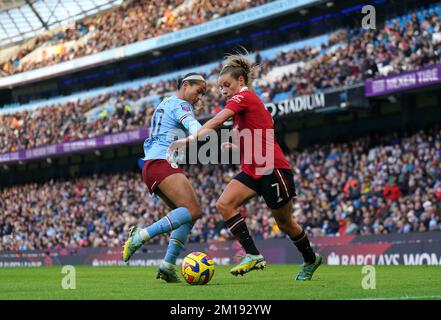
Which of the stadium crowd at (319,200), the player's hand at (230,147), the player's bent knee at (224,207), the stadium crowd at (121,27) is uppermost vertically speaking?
the stadium crowd at (121,27)

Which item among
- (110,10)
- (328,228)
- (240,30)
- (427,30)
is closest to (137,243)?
(328,228)

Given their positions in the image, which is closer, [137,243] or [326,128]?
[137,243]

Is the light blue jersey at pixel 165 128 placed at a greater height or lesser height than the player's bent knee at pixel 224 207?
greater

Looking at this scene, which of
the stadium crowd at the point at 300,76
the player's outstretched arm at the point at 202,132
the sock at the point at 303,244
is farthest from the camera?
the stadium crowd at the point at 300,76

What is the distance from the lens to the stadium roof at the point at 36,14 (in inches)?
2053

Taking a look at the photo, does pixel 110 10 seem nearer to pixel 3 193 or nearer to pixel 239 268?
pixel 3 193

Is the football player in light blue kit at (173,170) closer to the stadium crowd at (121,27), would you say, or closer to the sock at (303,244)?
the sock at (303,244)

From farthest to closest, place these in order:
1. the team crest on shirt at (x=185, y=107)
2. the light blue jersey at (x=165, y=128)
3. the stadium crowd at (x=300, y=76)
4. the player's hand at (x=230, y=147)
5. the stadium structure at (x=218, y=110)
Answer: the stadium crowd at (x=300, y=76)
the stadium structure at (x=218, y=110)
the light blue jersey at (x=165, y=128)
the team crest on shirt at (x=185, y=107)
the player's hand at (x=230, y=147)

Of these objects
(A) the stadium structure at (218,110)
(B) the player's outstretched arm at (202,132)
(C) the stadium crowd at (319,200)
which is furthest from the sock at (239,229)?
(C) the stadium crowd at (319,200)

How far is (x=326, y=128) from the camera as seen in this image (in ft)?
101

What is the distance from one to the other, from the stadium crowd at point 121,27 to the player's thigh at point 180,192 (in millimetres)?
25157

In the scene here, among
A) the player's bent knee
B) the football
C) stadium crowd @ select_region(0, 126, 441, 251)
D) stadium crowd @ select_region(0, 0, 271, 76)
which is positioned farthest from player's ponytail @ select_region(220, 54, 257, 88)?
stadium crowd @ select_region(0, 0, 271, 76)
